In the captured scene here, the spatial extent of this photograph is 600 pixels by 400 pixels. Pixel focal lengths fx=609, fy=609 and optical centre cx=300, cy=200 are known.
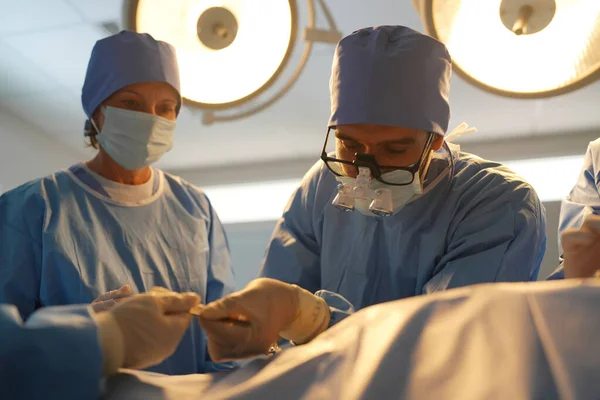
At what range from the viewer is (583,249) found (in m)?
1.11

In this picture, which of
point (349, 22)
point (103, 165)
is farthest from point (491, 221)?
point (349, 22)

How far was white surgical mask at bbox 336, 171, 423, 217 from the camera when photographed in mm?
1446

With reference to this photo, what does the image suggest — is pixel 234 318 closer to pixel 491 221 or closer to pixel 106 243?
pixel 491 221

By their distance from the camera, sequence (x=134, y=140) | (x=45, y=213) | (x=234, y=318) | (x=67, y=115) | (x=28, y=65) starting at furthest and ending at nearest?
(x=67, y=115) < (x=28, y=65) < (x=134, y=140) < (x=45, y=213) < (x=234, y=318)

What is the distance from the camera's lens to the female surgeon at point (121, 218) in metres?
1.62

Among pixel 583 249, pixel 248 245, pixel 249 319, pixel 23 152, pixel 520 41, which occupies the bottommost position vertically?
pixel 248 245

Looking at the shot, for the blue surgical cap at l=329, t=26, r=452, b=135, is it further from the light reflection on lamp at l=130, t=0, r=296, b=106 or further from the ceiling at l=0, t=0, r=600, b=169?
the ceiling at l=0, t=0, r=600, b=169

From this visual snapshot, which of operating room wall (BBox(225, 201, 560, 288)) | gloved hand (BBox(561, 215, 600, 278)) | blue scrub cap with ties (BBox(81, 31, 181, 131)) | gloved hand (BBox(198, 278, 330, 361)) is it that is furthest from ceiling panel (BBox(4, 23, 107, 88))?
gloved hand (BBox(561, 215, 600, 278))

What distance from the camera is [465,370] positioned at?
65 cm

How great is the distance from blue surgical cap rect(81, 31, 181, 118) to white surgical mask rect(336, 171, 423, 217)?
729 millimetres

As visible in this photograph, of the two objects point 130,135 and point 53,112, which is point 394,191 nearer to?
point 130,135

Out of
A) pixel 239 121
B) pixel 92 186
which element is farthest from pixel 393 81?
pixel 239 121

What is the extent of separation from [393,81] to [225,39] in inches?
19.2

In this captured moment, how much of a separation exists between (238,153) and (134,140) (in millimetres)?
2915
